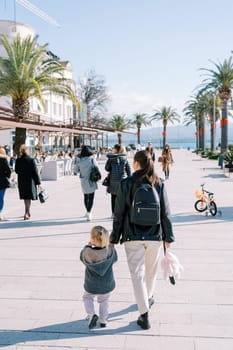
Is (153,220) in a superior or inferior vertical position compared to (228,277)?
superior

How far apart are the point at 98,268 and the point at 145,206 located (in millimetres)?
684

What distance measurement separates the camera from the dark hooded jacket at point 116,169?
30.4ft

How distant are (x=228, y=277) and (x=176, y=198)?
7790 millimetres

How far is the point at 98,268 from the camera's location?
13.8 feet

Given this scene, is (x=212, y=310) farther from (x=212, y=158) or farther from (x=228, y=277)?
(x=212, y=158)

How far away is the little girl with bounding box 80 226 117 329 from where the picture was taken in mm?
4176

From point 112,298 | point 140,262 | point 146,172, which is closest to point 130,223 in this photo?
point 140,262

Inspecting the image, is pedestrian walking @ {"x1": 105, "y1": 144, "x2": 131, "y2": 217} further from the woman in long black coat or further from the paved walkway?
the woman in long black coat

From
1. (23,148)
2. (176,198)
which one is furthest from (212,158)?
(23,148)

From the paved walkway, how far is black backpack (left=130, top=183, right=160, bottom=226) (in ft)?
3.26

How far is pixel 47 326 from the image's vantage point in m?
4.36

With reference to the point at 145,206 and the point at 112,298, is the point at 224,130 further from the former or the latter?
the point at 145,206

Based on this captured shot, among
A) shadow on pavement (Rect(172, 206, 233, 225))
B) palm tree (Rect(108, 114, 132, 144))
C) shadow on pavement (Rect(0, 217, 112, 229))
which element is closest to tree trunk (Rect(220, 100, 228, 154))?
shadow on pavement (Rect(172, 206, 233, 225))

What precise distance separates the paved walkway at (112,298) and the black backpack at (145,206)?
0.99 metres
